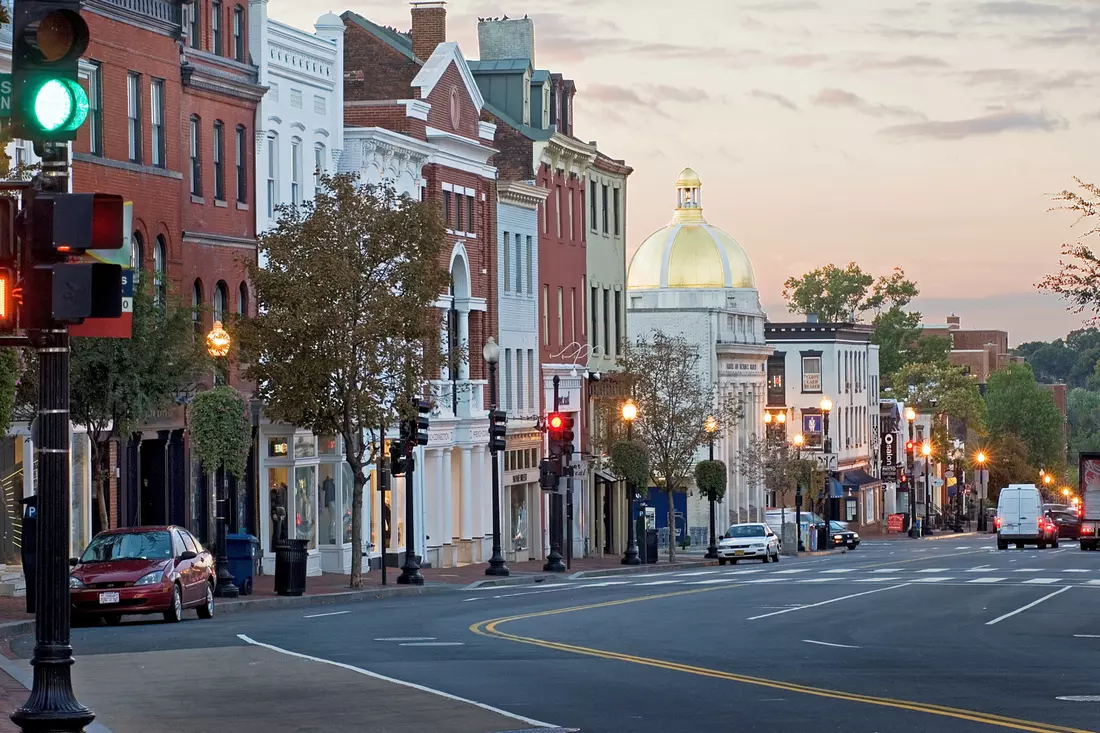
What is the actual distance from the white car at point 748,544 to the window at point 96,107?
30.4 m

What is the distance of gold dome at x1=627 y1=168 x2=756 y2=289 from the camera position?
98.7m

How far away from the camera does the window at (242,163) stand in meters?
47.8

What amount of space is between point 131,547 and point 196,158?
17891 millimetres

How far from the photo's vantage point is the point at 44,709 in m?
13.1

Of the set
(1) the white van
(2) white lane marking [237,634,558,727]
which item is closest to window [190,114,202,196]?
(2) white lane marking [237,634,558,727]

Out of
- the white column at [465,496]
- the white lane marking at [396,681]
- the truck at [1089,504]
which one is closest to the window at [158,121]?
the white column at [465,496]

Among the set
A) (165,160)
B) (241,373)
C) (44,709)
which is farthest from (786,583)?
(44,709)

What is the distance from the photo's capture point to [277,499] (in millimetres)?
49125

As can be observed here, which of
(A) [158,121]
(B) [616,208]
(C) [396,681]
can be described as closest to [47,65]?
(C) [396,681]

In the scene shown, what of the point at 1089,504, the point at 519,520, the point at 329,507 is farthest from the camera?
the point at 1089,504

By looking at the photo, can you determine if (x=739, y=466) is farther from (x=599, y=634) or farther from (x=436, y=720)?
(x=436, y=720)

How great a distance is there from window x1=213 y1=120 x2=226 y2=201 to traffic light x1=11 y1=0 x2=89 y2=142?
112 feet

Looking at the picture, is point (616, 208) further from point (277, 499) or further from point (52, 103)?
point (52, 103)

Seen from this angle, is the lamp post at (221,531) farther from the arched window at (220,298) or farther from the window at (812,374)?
the window at (812,374)
